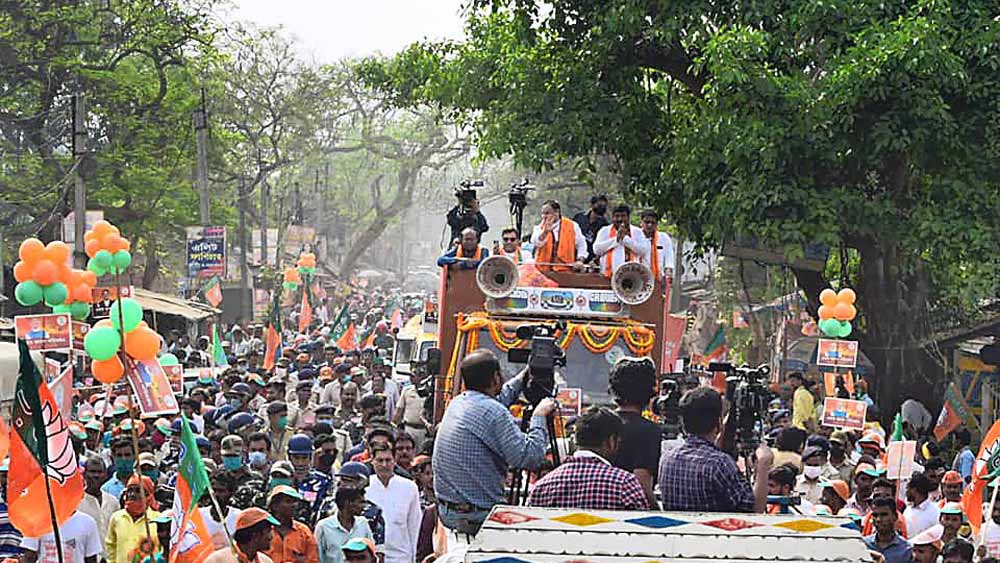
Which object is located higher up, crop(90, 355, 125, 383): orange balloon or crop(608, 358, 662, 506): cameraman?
crop(608, 358, 662, 506): cameraman

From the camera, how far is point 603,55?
20.1 metres

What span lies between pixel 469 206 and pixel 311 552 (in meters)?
6.80

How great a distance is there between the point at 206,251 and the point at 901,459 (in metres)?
22.4

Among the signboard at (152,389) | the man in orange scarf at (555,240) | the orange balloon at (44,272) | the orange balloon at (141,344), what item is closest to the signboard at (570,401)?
the man in orange scarf at (555,240)

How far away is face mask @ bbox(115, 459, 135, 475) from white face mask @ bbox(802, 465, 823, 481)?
522 centimetres

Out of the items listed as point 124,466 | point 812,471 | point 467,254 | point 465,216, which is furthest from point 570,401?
point 124,466

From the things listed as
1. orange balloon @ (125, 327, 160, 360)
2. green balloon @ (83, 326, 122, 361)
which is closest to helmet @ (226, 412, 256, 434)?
orange balloon @ (125, 327, 160, 360)

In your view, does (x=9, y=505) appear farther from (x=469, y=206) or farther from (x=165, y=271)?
(x=165, y=271)

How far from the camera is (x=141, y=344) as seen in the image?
11047mm

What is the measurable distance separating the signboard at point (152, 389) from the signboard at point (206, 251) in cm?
1968

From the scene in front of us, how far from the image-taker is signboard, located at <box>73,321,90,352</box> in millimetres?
16703

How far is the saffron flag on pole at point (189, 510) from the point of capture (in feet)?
26.9

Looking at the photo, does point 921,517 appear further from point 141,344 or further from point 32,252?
point 32,252

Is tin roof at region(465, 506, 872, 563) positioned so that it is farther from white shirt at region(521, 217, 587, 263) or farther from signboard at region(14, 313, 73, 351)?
signboard at region(14, 313, 73, 351)
